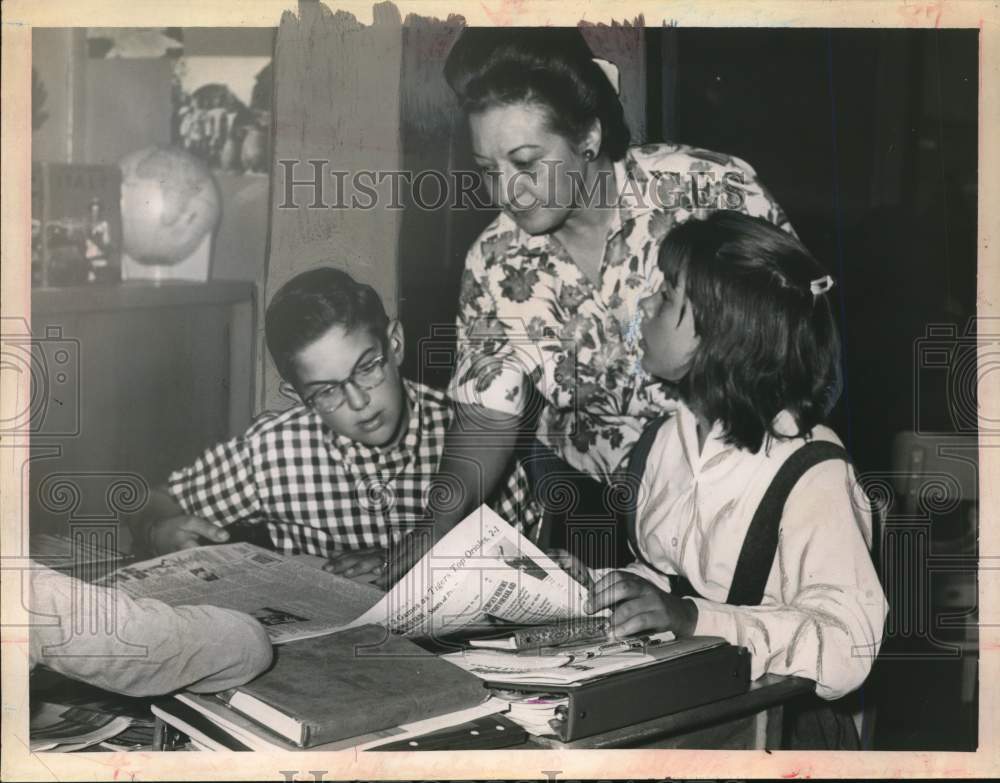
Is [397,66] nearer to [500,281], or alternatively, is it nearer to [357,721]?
[500,281]

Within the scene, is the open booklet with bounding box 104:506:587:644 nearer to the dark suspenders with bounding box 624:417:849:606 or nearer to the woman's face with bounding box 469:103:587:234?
the dark suspenders with bounding box 624:417:849:606

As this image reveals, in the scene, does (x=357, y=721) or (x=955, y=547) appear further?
(x=955, y=547)

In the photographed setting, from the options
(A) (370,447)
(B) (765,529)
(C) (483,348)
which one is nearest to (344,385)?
(A) (370,447)

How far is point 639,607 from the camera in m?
1.61

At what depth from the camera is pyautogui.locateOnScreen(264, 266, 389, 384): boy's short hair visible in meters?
1.64

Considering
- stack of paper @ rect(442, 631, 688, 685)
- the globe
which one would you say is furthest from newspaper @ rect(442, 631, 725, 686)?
the globe

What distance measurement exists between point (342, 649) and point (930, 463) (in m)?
0.95

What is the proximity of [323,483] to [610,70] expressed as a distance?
30.3 inches

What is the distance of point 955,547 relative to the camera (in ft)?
5.63

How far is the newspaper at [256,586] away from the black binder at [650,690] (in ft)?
0.91

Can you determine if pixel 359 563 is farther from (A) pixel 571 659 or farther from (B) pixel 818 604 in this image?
(B) pixel 818 604

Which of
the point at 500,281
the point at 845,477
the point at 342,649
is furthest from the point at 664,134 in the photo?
the point at 342,649

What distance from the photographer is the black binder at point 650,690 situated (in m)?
1.41

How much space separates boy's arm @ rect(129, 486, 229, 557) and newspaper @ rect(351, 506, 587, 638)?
11.2 inches
